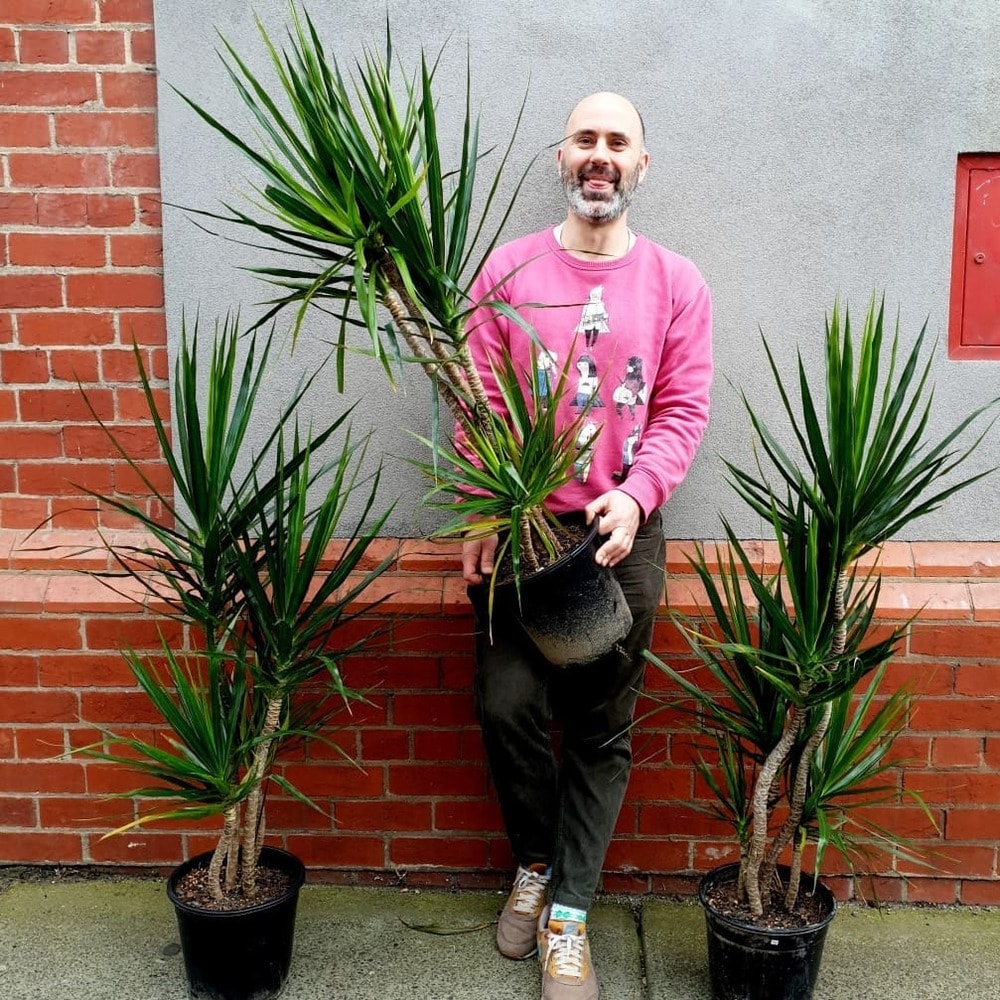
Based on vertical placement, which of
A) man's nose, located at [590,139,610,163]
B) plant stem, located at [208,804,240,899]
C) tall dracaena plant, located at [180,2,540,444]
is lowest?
plant stem, located at [208,804,240,899]

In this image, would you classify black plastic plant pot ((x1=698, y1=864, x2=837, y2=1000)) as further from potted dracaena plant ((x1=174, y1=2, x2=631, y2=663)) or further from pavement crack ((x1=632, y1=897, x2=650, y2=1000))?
potted dracaena plant ((x1=174, y1=2, x2=631, y2=663))

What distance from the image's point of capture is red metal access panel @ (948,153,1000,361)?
125 inches

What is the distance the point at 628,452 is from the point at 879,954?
60.3 inches

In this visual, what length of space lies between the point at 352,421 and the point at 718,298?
3.63 feet

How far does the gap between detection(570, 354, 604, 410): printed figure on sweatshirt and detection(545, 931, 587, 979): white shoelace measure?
1355mm

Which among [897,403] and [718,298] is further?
[718,298]

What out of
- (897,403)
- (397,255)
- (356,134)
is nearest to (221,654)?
(397,255)

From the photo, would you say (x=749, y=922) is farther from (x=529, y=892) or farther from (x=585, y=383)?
(x=585, y=383)

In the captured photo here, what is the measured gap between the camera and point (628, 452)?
2902mm

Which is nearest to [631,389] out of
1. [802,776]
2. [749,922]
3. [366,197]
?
[366,197]

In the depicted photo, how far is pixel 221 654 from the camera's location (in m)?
2.64

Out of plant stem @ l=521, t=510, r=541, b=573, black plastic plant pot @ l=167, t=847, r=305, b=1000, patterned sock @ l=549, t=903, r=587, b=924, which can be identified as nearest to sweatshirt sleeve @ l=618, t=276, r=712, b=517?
plant stem @ l=521, t=510, r=541, b=573

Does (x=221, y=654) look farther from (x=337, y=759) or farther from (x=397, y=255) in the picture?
(x=397, y=255)

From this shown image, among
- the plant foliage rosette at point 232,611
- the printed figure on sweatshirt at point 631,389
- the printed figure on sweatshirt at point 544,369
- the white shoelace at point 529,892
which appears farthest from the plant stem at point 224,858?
the printed figure on sweatshirt at point 631,389
